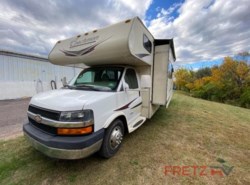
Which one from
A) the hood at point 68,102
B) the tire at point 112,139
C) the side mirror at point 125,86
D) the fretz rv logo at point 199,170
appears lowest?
the fretz rv logo at point 199,170

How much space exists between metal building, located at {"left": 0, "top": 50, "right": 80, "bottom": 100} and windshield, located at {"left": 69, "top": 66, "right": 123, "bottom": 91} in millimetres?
7007

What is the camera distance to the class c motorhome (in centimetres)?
230

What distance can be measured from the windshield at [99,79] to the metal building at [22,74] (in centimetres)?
701

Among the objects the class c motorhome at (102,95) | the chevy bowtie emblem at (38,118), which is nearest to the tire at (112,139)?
the class c motorhome at (102,95)

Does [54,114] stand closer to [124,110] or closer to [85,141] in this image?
[85,141]

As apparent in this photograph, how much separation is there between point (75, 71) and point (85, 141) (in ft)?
46.9

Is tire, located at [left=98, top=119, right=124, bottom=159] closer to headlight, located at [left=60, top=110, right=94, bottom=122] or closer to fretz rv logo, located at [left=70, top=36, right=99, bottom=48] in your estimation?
headlight, located at [left=60, top=110, right=94, bottom=122]

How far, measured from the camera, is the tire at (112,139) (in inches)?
109

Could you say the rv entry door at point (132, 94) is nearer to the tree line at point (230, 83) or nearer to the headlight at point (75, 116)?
the headlight at point (75, 116)

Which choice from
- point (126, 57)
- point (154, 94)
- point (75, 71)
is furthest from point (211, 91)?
point (126, 57)

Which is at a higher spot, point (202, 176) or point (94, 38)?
point (94, 38)

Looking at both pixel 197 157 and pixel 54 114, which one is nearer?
pixel 54 114

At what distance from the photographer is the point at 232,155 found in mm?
3238

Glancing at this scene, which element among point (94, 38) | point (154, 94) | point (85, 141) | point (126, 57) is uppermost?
point (94, 38)
